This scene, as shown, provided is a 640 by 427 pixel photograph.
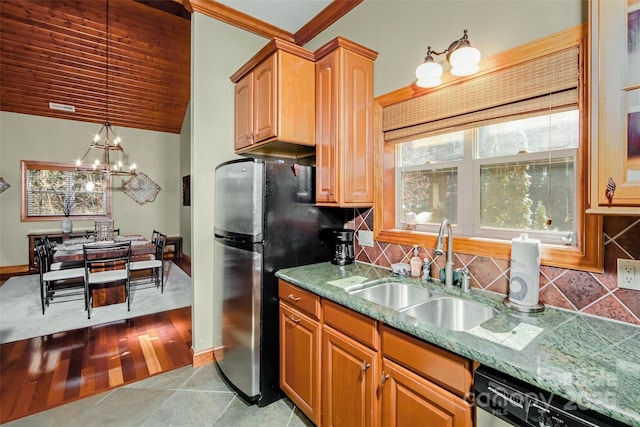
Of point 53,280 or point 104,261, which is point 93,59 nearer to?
point 104,261

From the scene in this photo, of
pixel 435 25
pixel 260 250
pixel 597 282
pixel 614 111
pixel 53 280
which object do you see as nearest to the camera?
pixel 614 111

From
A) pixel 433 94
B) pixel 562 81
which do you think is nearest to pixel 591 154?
pixel 562 81

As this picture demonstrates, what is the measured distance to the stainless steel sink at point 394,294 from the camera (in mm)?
1796

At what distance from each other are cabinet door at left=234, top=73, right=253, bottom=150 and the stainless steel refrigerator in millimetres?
416

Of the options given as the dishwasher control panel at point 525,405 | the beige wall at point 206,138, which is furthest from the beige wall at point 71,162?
the dishwasher control panel at point 525,405

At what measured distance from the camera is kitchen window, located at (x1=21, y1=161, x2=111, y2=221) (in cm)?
585

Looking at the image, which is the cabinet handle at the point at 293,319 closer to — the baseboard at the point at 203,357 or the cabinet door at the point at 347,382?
the cabinet door at the point at 347,382

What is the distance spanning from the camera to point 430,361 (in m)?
1.15

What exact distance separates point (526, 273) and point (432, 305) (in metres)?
0.48

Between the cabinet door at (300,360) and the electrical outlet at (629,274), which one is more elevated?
the electrical outlet at (629,274)

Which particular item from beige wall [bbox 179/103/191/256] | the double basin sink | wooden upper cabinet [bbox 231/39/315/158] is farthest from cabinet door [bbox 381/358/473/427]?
beige wall [bbox 179/103/191/256]

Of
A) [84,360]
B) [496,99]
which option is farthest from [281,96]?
[84,360]

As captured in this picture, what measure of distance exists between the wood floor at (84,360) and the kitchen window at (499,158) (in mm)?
2328

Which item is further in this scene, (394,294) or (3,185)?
(3,185)
